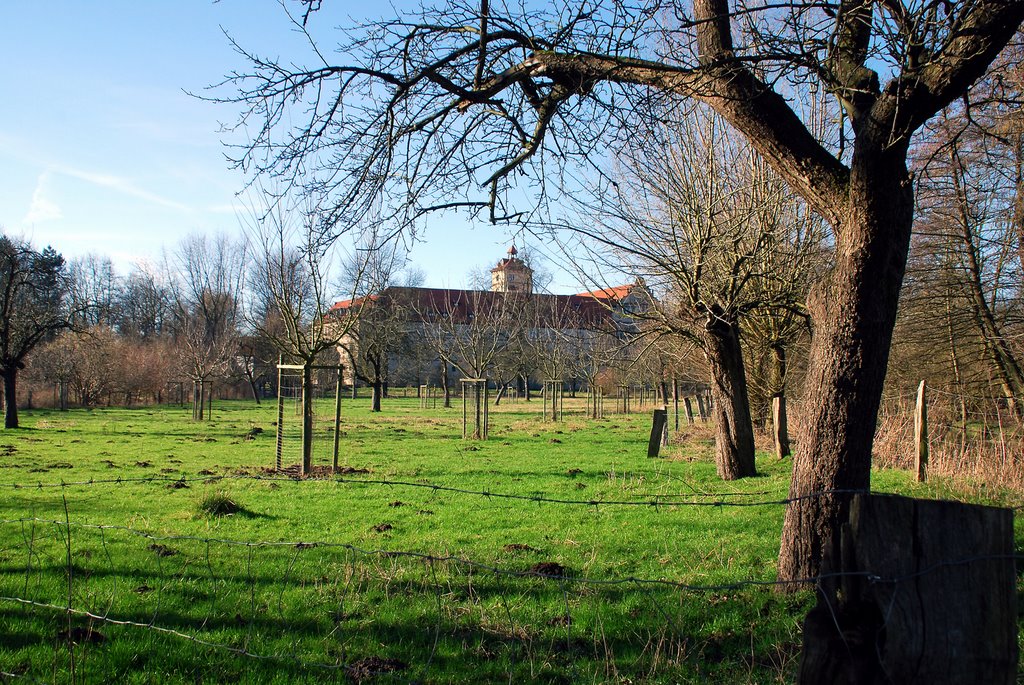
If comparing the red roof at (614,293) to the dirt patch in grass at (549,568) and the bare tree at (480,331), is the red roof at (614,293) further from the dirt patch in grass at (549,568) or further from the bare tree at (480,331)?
the bare tree at (480,331)

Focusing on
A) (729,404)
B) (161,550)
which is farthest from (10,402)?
(729,404)

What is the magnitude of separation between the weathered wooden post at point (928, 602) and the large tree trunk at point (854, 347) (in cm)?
285

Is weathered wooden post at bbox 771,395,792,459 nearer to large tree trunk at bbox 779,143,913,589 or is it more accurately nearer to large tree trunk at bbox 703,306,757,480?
large tree trunk at bbox 703,306,757,480

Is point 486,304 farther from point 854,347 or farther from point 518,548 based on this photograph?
point 854,347

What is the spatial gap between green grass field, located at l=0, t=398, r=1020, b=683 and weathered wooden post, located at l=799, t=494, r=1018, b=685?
722mm

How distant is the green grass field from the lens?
4.14 meters

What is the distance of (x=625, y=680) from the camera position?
3873mm

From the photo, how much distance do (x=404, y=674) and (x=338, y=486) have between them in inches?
308

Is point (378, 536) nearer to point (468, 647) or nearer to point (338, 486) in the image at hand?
point (468, 647)

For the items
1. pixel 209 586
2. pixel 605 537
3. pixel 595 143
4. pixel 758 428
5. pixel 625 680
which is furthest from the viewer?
pixel 758 428

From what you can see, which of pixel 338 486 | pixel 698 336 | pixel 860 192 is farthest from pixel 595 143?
pixel 338 486

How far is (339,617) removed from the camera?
491cm

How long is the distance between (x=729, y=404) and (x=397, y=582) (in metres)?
7.70

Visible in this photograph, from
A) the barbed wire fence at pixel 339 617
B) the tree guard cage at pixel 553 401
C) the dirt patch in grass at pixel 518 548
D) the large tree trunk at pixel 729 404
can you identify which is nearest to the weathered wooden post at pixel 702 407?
the tree guard cage at pixel 553 401
